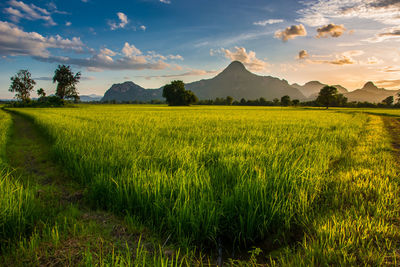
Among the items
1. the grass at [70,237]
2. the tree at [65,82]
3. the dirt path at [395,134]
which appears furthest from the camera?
the tree at [65,82]

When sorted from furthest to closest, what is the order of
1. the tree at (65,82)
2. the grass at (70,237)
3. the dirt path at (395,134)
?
1. the tree at (65,82)
2. the dirt path at (395,134)
3. the grass at (70,237)

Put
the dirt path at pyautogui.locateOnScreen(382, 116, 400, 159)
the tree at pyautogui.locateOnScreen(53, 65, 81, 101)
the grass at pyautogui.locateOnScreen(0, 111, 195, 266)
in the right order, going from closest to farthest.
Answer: the grass at pyautogui.locateOnScreen(0, 111, 195, 266) < the dirt path at pyautogui.locateOnScreen(382, 116, 400, 159) < the tree at pyautogui.locateOnScreen(53, 65, 81, 101)

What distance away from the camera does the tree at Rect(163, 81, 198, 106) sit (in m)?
78.6

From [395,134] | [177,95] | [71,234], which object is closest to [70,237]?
[71,234]

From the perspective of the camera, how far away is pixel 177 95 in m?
79.2

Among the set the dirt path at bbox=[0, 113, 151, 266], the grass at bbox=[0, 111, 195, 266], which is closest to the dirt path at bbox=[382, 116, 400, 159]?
the grass at bbox=[0, 111, 195, 266]

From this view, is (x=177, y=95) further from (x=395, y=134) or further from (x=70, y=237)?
(x=70, y=237)

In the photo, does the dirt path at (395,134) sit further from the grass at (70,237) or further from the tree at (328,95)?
the tree at (328,95)

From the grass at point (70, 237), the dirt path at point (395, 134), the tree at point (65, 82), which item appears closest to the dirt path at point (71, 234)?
the grass at point (70, 237)

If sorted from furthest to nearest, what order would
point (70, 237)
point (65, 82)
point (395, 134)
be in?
point (65, 82), point (395, 134), point (70, 237)

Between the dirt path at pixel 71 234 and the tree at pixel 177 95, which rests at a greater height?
the tree at pixel 177 95

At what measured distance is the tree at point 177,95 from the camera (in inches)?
3095

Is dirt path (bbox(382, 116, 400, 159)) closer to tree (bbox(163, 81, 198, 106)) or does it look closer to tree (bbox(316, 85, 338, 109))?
tree (bbox(316, 85, 338, 109))

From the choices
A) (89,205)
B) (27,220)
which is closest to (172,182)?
(89,205)
